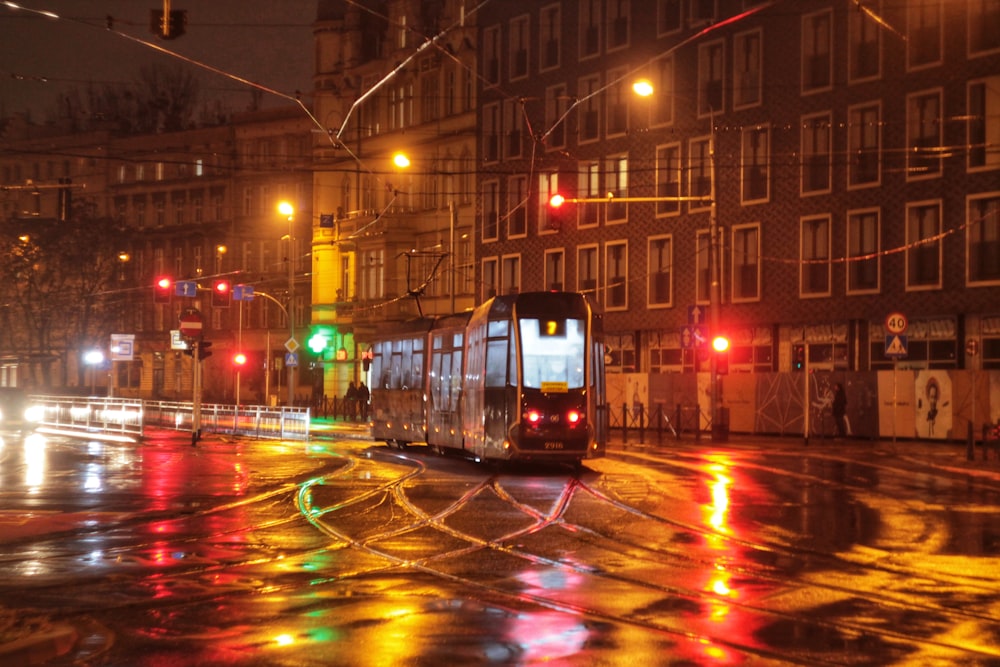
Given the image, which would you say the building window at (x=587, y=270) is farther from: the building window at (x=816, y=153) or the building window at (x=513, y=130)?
the building window at (x=816, y=153)

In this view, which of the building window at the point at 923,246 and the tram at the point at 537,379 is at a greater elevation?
the building window at the point at 923,246

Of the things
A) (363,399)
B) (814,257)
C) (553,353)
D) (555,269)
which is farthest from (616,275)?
(553,353)

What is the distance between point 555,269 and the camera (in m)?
61.7

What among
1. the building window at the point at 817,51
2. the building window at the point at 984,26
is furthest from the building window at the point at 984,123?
the building window at the point at 817,51

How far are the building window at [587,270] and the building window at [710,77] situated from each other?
8.80 m

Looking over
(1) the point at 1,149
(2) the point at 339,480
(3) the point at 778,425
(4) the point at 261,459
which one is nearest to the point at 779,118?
(3) the point at 778,425

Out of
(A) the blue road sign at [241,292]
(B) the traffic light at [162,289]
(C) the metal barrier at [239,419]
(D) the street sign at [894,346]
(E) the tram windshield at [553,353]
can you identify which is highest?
(A) the blue road sign at [241,292]

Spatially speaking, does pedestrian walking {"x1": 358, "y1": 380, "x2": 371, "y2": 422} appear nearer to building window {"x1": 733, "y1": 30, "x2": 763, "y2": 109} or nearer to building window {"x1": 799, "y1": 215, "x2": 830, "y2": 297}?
building window {"x1": 799, "y1": 215, "x2": 830, "y2": 297}

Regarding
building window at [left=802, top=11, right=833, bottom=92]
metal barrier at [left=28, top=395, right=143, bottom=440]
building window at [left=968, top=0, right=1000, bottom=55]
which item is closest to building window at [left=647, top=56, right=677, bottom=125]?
building window at [left=802, top=11, right=833, bottom=92]

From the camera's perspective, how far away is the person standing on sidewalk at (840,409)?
137ft

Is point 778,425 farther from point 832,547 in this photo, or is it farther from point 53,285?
point 53,285

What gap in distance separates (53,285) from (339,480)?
54521mm

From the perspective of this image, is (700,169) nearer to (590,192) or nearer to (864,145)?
(590,192)

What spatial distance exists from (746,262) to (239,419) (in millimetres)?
19533
